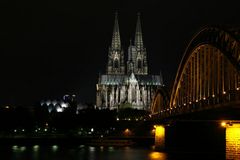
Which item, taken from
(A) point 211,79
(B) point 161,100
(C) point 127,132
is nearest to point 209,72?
(A) point 211,79

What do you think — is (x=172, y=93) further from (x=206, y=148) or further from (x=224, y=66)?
(x=224, y=66)

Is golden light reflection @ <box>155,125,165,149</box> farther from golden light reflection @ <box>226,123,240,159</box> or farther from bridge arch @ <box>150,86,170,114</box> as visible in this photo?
golden light reflection @ <box>226,123,240,159</box>

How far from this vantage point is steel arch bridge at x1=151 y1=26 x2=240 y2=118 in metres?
47.5

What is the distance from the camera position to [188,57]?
70.0m

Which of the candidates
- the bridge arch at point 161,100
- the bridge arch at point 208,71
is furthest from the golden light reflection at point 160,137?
the bridge arch at point 161,100

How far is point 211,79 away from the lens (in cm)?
6000

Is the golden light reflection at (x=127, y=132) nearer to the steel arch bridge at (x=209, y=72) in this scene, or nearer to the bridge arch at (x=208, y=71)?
the steel arch bridge at (x=209, y=72)

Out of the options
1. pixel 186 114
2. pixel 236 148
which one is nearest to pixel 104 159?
pixel 186 114

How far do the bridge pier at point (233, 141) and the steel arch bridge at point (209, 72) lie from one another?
2.13 meters

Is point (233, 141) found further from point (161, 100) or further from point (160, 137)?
point (161, 100)

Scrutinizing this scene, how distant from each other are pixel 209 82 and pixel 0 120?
265ft

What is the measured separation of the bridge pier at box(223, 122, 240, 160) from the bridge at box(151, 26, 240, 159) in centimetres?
8

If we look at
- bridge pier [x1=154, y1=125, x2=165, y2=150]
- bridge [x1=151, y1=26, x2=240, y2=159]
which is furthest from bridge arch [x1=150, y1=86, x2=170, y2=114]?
bridge pier [x1=154, y1=125, x2=165, y2=150]

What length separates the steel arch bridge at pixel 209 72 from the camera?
47531mm
